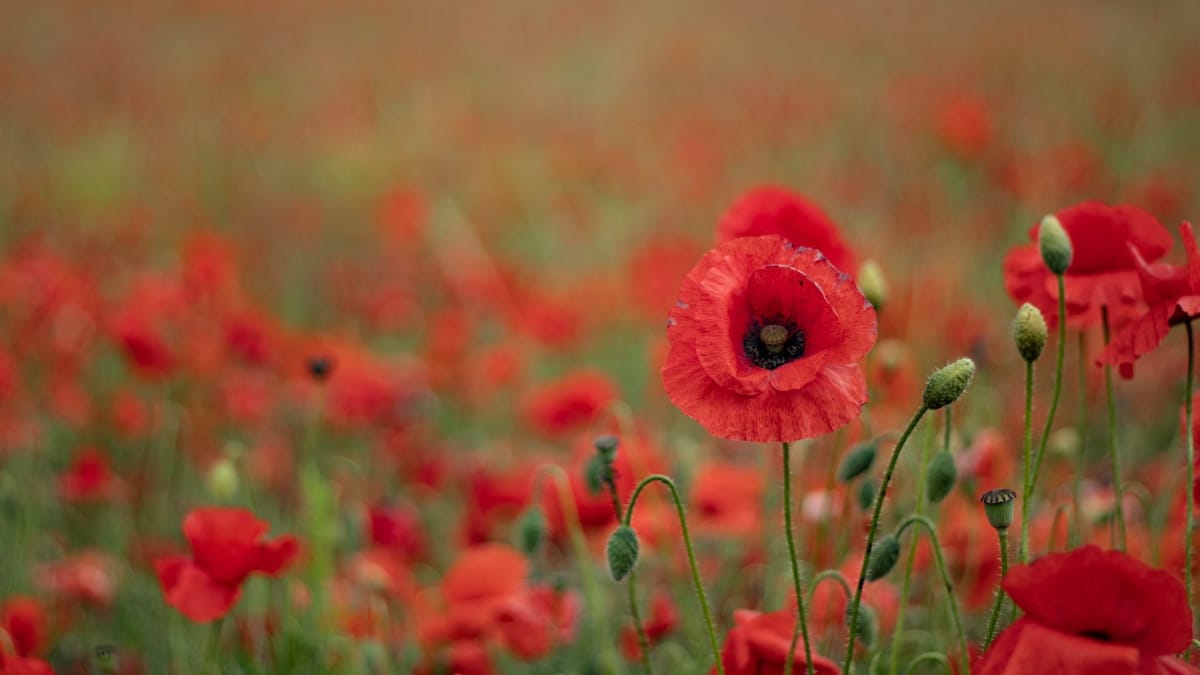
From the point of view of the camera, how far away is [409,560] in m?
1.90

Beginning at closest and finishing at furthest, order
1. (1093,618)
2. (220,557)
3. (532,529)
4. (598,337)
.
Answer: (1093,618), (220,557), (532,529), (598,337)

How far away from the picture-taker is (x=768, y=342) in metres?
0.91

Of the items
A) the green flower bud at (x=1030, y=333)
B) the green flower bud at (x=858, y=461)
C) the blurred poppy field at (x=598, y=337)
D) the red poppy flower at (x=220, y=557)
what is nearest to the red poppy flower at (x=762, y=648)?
the blurred poppy field at (x=598, y=337)

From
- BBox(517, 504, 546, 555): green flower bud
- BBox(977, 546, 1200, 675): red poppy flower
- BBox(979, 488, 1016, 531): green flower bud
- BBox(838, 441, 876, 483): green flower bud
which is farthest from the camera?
BBox(517, 504, 546, 555): green flower bud

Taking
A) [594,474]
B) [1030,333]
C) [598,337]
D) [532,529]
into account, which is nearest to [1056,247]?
[1030,333]

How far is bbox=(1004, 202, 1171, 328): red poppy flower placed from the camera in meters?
1.03

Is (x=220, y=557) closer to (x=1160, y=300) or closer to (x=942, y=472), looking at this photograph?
(x=942, y=472)

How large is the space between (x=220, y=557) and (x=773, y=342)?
2.07 ft

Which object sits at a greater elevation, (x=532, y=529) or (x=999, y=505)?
(x=999, y=505)

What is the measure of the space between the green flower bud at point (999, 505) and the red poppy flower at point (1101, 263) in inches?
10.3

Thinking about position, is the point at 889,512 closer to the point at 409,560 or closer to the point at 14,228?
the point at 409,560

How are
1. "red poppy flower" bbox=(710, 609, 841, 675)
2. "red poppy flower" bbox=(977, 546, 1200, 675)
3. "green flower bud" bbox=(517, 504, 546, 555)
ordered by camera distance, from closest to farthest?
1. "red poppy flower" bbox=(977, 546, 1200, 675)
2. "red poppy flower" bbox=(710, 609, 841, 675)
3. "green flower bud" bbox=(517, 504, 546, 555)

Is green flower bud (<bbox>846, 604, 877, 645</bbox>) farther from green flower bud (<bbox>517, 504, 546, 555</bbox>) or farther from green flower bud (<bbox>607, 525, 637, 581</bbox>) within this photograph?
green flower bud (<bbox>517, 504, 546, 555</bbox>)

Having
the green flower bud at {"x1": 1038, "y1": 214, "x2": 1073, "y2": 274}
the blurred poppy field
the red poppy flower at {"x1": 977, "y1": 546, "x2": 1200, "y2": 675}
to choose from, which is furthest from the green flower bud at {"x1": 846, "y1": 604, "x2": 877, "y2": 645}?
the green flower bud at {"x1": 1038, "y1": 214, "x2": 1073, "y2": 274}
